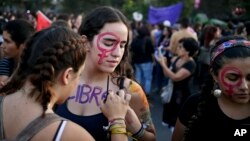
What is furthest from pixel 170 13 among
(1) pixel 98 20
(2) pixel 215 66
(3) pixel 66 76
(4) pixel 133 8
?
(4) pixel 133 8

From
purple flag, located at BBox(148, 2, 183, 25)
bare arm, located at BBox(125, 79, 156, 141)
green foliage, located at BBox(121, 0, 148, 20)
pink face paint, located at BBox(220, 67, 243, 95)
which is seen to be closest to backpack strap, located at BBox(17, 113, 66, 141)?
bare arm, located at BBox(125, 79, 156, 141)

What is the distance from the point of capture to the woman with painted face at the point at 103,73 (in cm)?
251

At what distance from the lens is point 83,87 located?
102 inches

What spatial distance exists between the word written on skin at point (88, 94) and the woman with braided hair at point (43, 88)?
67 cm

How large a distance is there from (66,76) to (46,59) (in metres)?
0.11

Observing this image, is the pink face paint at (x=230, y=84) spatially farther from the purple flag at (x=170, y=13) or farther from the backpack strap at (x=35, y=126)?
the purple flag at (x=170, y=13)

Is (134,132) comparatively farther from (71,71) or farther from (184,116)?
(71,71)

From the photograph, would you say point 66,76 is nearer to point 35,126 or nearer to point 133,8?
point 35,126

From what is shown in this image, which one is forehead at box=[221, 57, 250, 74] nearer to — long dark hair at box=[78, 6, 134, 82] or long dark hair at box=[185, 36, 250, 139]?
long dark hair at box=[185, 36, 250, 139]

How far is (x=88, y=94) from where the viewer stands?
2.57m

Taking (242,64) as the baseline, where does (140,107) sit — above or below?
below

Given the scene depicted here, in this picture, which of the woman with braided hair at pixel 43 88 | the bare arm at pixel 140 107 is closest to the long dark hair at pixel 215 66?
the bare arm at pixel 140 107

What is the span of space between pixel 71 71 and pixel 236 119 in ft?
3.11

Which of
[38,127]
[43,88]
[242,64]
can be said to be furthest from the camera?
[242,64]
